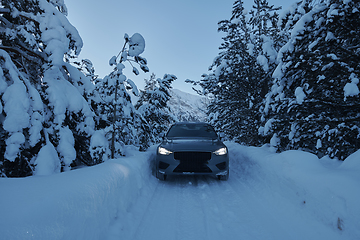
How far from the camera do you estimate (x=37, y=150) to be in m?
3.38

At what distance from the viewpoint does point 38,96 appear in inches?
131

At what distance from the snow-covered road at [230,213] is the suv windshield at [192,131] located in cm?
193

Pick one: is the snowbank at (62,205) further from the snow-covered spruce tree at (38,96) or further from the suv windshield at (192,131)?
the suv windshield at (192,131)

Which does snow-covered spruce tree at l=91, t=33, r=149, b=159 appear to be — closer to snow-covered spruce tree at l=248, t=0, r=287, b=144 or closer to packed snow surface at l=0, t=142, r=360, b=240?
packed snow surface at l=0, t=142, r=360, b=240

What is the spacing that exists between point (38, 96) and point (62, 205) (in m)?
2.12

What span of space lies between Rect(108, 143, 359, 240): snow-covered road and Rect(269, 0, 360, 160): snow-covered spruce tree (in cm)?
153

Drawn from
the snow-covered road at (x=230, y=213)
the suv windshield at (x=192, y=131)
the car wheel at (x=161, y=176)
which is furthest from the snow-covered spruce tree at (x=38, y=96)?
the suv windshield at (x=192, y=131)

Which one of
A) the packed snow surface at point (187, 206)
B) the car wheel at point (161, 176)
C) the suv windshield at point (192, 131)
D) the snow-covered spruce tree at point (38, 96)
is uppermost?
the snow-covered spruce tree at point (38, 96)

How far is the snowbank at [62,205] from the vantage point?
1684 millimetres

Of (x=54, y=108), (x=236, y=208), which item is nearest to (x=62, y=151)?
(x=54, y=108)

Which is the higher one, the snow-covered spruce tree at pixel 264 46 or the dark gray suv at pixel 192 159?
the snow-covered spruce tree at pixel 264 46

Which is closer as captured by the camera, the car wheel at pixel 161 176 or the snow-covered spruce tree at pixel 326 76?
the snow-covered spruce tree at pixel 326 76

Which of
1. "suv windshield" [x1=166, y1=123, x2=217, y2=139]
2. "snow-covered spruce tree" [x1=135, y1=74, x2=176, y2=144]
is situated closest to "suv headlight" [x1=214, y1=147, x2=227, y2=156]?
"suv windshield" [x1=166, y1=123, x2=217, y2=139]

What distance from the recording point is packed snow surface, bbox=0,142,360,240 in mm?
1961
